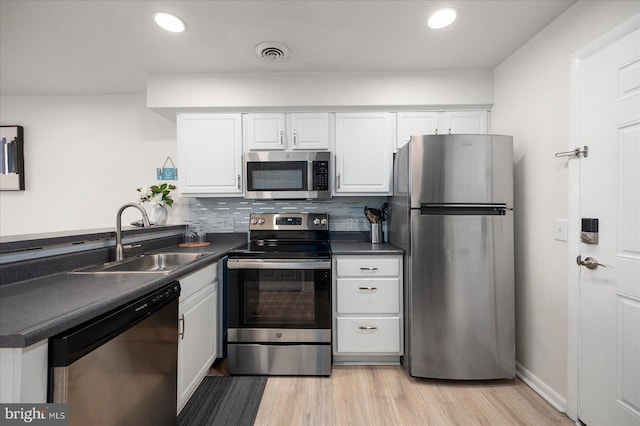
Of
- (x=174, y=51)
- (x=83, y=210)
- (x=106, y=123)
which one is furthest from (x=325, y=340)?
(x=106, y=123)

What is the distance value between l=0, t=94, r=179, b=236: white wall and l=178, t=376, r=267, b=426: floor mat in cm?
203

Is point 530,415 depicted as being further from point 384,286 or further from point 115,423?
point 115,423

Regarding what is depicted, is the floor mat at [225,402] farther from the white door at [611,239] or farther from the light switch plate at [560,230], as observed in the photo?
the light switch plate at [560,230]

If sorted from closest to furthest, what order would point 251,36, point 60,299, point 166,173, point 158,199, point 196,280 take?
point 60,299
point 196,280
point 251,36
point 158,199
point 166,173

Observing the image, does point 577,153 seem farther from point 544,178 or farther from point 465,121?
point 465,121

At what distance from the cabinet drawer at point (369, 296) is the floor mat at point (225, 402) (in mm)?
813

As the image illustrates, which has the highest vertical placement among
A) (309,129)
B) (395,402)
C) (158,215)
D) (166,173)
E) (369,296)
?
(309,129)

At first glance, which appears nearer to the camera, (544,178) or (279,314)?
(544,178)

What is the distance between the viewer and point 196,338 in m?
1.70

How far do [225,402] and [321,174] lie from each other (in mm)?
1784

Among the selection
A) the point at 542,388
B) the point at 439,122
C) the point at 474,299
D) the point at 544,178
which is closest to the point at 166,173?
the point at 439,122

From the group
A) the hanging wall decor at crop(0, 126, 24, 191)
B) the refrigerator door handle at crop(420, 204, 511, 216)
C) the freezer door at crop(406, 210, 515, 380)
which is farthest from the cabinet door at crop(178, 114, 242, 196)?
the hanging wall decor at crop(0, 126, 24, 191)

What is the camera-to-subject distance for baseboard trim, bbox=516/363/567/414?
1.68 metres

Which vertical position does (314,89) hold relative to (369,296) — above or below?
above
